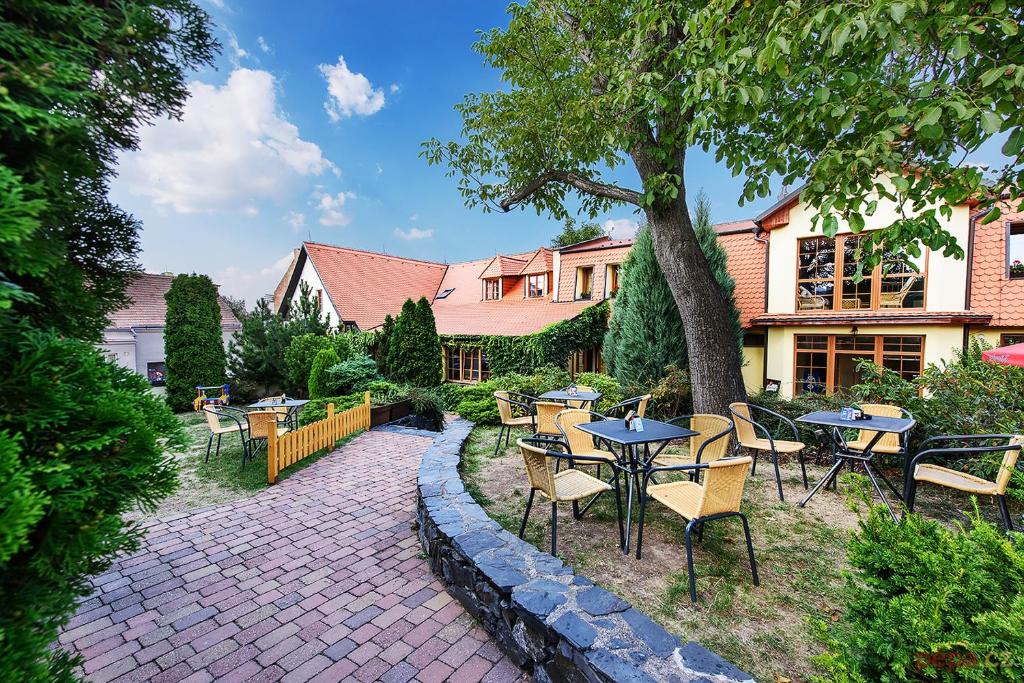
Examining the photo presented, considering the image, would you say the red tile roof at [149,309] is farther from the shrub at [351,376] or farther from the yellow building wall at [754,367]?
the yellow building wall at [754,367]

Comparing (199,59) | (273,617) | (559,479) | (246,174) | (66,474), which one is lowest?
(273,617)

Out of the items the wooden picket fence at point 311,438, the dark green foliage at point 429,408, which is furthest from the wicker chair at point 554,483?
the dark green foliage at point 429,408

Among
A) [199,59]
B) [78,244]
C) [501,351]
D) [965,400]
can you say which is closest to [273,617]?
[78,244]

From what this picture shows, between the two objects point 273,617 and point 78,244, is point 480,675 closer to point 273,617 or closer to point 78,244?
point 273,617

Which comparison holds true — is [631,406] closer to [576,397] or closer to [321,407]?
[576,397]

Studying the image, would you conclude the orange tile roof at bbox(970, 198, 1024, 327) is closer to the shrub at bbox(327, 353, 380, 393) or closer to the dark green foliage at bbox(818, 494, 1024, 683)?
the dark green foliage at bbox(818, 494, 1024, 683)

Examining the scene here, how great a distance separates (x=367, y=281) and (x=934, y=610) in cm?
2020

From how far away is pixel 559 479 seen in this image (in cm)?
395

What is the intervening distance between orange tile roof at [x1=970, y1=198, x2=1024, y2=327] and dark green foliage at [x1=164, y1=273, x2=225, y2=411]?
2011 centimetres

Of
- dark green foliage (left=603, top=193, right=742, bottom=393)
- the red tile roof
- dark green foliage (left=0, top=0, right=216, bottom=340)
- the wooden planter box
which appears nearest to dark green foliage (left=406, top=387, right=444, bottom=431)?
the wooden planter box

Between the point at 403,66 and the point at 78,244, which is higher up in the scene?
the point at 403,66

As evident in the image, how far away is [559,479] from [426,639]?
5.61ft

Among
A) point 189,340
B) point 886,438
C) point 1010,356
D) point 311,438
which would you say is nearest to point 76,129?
point 311,438

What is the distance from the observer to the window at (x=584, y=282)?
14.1 m
